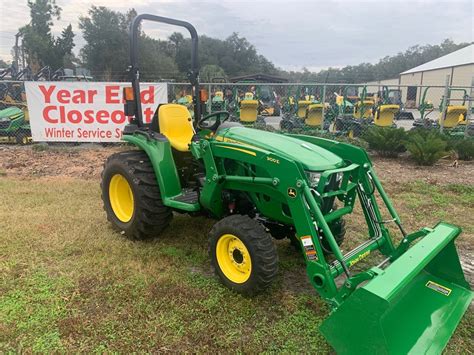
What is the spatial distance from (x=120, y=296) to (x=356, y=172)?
6.91 feet

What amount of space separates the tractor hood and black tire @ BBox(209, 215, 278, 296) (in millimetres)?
588

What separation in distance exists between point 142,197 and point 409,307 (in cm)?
242

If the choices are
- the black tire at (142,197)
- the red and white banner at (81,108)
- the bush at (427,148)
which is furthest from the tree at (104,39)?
the black tire at (142,197)

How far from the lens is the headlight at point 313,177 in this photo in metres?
2.88

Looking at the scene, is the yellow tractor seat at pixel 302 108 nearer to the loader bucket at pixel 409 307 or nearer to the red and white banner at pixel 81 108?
the red and white banner at pixel 81 108

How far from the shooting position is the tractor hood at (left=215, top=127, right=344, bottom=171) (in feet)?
9.60

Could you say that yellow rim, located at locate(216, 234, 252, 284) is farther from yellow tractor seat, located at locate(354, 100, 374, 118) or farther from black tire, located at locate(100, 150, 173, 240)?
yellow tractor seat, located at locate(354, 100, 374, 118)

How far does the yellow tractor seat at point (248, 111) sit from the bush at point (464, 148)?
6.01 meters

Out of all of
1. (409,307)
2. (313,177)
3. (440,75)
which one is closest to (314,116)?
(313,177)

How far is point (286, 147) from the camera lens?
3.13 metres

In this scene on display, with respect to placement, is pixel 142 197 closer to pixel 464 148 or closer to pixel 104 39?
pixel 464 148

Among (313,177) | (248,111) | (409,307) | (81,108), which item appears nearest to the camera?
(409,307)

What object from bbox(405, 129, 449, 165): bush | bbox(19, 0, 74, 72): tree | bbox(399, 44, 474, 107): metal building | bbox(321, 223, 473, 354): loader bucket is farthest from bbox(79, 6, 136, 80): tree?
bbox(321, 223, 473, 354): loader bucket

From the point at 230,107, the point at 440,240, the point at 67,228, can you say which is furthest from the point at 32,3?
the point at 440,240
